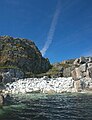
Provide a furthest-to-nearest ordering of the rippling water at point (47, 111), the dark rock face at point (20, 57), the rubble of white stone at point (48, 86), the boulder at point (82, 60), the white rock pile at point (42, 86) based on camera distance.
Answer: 1. the dark rock face at point (20, 57)
2. the boulder at point (82, 60)
3. the white rock pile at point (42, 86)
4. the rubble of white stone at point (48, 86)
5. the rippling water at point (47, 111)

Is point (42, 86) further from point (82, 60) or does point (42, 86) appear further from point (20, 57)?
point (20, 57)

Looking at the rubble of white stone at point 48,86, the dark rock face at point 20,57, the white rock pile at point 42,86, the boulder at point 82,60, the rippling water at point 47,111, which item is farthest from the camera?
the dark rock face at point 20,57

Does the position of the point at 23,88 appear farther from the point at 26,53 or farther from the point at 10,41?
the point at 10,41

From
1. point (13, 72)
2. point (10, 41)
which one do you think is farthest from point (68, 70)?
point (10, 41)

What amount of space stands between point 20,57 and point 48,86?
65.6 meters

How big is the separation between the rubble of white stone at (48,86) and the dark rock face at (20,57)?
41555 millimetres

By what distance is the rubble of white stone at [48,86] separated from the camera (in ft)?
313

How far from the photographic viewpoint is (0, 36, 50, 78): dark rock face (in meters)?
162

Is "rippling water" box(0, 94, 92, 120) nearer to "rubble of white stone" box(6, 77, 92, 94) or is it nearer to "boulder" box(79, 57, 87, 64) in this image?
"rubble of white stone" box(6, 77, 92, 94)

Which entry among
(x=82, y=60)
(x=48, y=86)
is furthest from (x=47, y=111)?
(x=82, y=60)

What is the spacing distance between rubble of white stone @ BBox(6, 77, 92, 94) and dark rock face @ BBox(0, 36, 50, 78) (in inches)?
1636

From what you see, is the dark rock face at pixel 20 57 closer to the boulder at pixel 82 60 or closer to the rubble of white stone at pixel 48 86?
the boulder at pixel 82 60

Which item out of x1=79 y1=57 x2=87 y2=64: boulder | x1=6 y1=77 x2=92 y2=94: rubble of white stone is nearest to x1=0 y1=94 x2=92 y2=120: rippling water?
x1=6 y1=77 x2=92 y2=94: rubble of white stone

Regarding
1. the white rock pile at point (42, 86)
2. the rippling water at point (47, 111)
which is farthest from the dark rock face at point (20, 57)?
the rippling water at point (47, 111)
